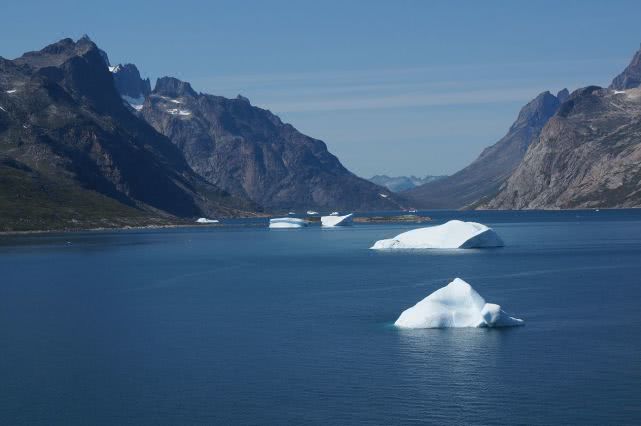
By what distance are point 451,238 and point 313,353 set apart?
116 metres

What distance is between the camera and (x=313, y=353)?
226 ft

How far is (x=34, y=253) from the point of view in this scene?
630 feet

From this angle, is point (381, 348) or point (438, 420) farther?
point (381, 348)

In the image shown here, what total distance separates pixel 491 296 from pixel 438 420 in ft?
172

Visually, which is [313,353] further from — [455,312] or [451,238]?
[451,238]

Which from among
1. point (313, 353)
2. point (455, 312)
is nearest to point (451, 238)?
point (455, 312)

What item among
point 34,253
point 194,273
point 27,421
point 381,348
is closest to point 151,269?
point 194,273

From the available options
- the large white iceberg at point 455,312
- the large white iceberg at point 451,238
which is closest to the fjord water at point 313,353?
the large white iceberg at point 455,312

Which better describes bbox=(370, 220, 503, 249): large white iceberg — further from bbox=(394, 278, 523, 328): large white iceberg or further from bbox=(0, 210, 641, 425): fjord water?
bbox=(394, 278, 523, 328): large white iceberg

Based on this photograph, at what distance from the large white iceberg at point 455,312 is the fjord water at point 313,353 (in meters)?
1.42

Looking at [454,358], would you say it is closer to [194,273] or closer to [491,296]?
[491,296]

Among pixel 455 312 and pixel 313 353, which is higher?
pixel 455 312

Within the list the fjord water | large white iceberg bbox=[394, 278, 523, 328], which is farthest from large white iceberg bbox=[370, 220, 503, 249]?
large white iceberg bbox=[394, 278, 523, 328]

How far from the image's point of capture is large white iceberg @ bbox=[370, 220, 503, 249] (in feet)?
584
